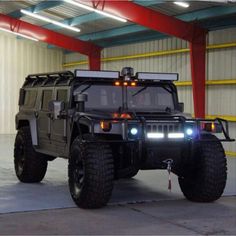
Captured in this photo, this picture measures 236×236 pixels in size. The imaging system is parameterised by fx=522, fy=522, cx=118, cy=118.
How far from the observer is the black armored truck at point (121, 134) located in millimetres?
6973

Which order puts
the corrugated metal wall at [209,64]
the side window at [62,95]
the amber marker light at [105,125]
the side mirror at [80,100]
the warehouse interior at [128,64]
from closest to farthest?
the warehouse interior at [128,64], the amber marker light at [105,125], the side mirror at [80,100], the side window at [62,95], the corrugated metal wall at [209,64]

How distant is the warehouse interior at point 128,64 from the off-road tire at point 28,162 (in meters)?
0.20

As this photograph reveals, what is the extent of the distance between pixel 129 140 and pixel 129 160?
1.46 ft

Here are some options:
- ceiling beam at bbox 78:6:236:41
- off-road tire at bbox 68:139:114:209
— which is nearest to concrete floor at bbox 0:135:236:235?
off-road tire at bbox 68:139:114:209

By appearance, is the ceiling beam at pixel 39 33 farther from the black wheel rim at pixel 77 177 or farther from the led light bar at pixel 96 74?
the black wheel rim at pixel 77 177

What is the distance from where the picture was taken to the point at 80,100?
25.0ft

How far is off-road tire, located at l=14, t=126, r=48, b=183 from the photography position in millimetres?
9422

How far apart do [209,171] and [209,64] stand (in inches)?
Result: 368

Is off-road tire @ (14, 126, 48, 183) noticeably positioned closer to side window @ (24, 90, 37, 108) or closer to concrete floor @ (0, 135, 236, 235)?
concrete floor @ (0, 135, 236, 235)

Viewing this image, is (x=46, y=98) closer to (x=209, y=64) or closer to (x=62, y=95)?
(x=62, y=95)

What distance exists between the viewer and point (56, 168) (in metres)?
11.9

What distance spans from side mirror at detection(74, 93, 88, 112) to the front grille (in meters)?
1.12

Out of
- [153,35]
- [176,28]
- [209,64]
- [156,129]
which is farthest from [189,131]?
[153,35]

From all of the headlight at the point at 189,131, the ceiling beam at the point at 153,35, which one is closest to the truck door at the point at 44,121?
the headlight at the point at 189,131
